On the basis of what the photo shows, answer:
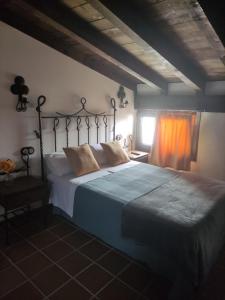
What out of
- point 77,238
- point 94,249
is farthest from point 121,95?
point 94,249

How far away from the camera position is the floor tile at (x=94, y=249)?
7.38 feet

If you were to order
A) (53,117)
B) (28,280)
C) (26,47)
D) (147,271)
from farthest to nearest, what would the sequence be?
(53,117) < (26,47) < (147,271) < (28,280)

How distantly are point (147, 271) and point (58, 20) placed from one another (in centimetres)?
252

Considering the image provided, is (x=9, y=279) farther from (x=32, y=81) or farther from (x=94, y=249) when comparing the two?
(x=32, y=81)

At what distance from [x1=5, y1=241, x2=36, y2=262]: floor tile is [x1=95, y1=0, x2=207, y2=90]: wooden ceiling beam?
7.70 ft

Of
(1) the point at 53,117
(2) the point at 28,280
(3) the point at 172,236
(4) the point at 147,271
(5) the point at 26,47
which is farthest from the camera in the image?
(1) the point at 53,117

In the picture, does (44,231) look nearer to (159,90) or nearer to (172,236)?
(172,236)

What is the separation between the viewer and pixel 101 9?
6.11ft

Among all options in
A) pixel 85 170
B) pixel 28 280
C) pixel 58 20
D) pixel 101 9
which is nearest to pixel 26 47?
pixel 58 20

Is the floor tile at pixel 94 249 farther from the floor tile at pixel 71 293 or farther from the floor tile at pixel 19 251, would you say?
the floor tile at pixel 19 251

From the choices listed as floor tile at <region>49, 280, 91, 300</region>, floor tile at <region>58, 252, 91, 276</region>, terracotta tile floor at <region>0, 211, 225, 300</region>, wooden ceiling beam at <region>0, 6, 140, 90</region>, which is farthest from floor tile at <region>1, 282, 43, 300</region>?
wooden ceiling beam at <region>0, 6, 140, 90</region>

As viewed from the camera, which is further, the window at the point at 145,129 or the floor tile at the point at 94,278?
the window at the point at 145,129

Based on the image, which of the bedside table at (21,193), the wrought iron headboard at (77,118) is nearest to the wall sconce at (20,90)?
the wrought iron headboard at (77,118)

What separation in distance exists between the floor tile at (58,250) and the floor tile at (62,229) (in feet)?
0.56
